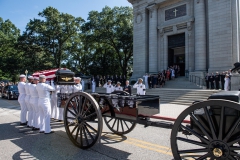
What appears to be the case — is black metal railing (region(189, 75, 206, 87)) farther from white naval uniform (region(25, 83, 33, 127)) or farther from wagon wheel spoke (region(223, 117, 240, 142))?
wagon wheel spoke (region(223, 117, 240, 142))

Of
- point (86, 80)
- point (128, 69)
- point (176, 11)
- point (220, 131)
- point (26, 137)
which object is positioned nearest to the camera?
point (220, 131)

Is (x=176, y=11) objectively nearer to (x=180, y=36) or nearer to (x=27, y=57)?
(x=180, y=36)

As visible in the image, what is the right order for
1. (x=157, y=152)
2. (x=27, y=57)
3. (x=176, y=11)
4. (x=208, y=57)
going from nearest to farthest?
(x=157, y=152)
(x=208, y=57)
(x=176, y=11)
(x=27, y=57)

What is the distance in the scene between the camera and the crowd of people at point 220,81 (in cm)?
1492

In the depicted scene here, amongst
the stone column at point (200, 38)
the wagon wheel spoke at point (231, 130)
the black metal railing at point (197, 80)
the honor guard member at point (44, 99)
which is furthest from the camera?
the stone column at point (200, 38)

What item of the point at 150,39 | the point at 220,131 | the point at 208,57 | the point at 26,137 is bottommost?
the point at 26,137

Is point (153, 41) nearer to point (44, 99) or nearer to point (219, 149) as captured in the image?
point (44, 99)

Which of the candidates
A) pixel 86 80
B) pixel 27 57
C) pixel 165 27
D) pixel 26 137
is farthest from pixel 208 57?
pixel 27 57

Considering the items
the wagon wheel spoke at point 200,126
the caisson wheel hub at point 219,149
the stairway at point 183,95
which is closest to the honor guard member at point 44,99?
the wagon wheel spoke at point 200,126

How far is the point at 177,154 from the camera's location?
→ 3111 mm

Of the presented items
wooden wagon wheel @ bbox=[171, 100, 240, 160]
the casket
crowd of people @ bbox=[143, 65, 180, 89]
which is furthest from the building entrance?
wooden wagon wheel @ bbox=[171, 100, 240, 160]

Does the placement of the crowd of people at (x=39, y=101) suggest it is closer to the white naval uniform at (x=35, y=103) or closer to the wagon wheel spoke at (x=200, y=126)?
the white naval uniform at (x=35, y=103)

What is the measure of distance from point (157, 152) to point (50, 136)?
3.34 metres

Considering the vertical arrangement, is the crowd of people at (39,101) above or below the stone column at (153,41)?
below
